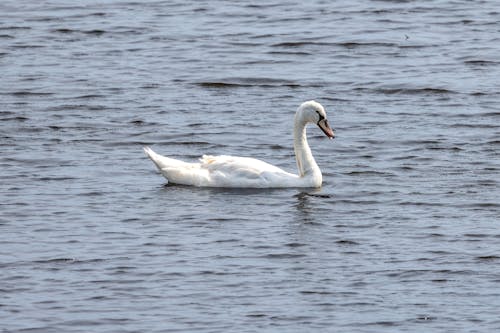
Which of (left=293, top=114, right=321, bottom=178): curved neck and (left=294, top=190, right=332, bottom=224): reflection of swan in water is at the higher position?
(left=293, top=114, right=321, bottom=178): curved neck

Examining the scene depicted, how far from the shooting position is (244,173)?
17.0 meters

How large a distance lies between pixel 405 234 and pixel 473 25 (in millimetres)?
12696

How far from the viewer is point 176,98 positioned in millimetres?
21734

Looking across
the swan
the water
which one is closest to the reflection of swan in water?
the water

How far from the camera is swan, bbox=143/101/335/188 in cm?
1698

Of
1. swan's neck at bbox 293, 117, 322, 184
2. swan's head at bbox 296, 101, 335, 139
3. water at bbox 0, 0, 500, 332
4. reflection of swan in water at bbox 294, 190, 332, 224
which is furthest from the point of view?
swan's head at bbox 296, 101, 335, 139

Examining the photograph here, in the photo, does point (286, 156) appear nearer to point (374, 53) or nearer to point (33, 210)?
point (33, 210)

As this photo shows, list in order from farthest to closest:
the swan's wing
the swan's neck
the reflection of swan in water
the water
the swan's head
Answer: the swan's head → the swan's neck → the swan's wing → the reflection of swan in water → the water

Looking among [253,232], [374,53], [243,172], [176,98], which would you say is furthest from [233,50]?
[253,232]

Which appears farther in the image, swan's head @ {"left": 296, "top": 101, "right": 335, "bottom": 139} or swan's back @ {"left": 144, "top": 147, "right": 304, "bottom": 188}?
swan's head @ {"left": 296, "top": 101, "right": 335, "bottom": 139}

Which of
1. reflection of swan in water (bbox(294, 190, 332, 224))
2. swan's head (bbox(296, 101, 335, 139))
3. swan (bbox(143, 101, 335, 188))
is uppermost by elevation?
swan's head (bbox(296, 101, 335, 139))

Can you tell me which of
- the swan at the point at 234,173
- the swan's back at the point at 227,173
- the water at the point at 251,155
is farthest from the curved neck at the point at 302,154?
the water at the point at 251,155

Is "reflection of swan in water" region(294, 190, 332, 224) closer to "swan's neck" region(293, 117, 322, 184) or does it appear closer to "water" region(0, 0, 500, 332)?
→ "water" region(0, 0, 500, 332)

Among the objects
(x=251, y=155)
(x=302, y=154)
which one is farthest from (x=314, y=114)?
(x=251, y=155)
